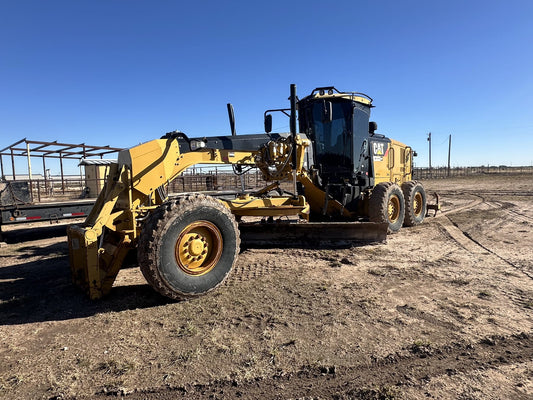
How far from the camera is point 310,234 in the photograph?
21.5ft

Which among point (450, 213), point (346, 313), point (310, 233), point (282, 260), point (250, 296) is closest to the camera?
point (346, 313)

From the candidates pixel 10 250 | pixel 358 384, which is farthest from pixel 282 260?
pixel 10 250

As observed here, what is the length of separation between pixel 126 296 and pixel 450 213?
11.0 m

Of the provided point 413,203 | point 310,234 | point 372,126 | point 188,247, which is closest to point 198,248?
point 188,247

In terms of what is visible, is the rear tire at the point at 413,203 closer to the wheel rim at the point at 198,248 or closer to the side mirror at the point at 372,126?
the side mirror at the point at 372,126

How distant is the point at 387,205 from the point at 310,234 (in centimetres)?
211

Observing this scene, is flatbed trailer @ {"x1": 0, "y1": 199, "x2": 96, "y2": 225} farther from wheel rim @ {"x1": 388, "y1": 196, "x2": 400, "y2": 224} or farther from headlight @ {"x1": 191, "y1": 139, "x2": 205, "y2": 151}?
wheel rim @ {"x1": 388, "y1": 196, "x2": 400, "y2": 224}

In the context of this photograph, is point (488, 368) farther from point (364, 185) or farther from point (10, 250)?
point (10, 250)

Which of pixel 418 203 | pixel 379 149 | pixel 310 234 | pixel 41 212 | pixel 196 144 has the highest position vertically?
pixel 379 149

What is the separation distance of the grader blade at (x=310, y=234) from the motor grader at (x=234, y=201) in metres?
0.02

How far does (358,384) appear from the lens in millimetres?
2539

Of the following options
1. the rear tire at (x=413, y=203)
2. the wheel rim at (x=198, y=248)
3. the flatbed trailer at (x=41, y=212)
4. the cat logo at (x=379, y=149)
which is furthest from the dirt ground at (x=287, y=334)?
the cat logo at (x=379, y=149)

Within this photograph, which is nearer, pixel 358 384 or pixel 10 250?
pixel 358 384

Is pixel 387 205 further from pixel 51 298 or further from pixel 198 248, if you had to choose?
pixel 51 298
